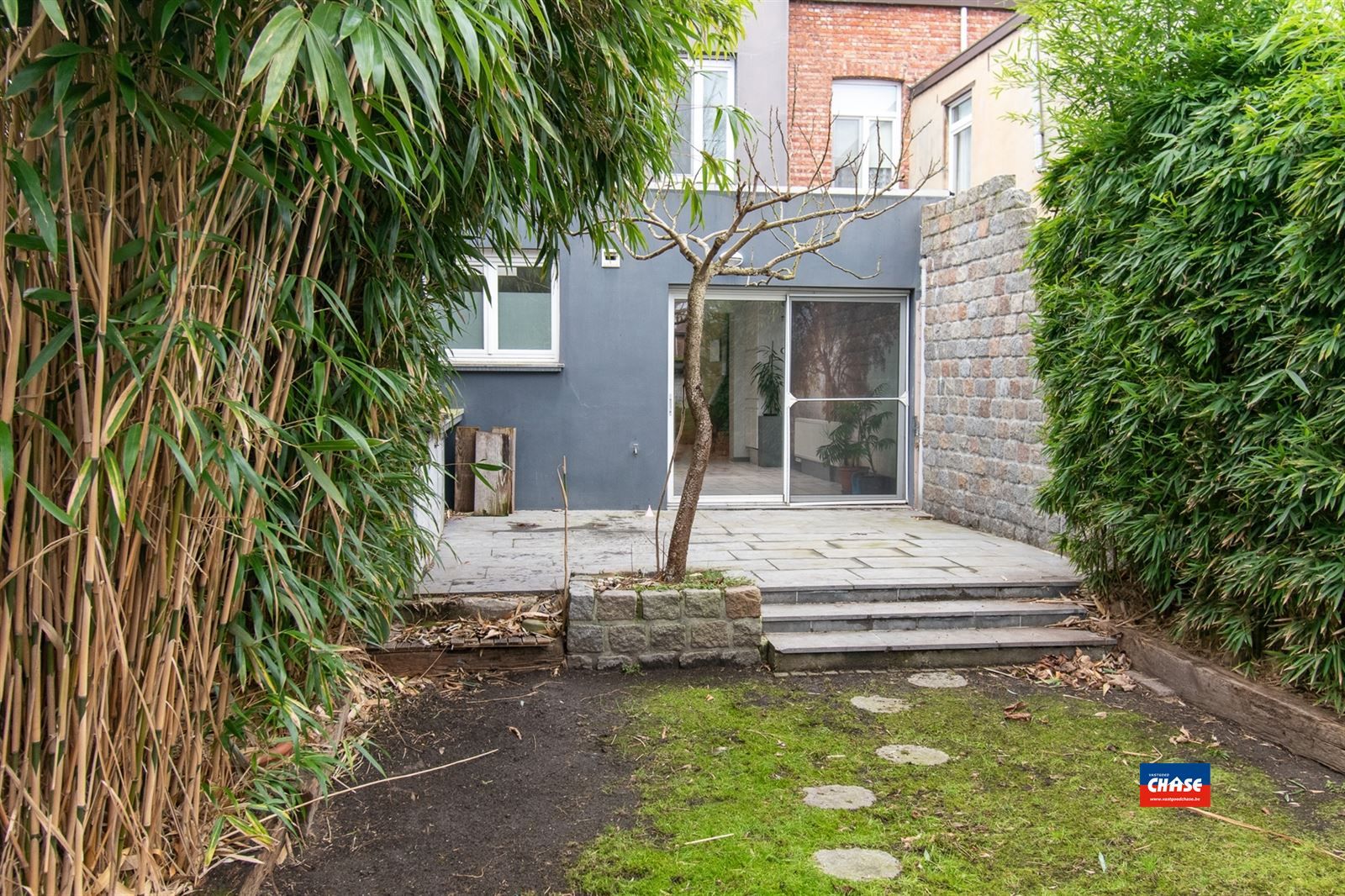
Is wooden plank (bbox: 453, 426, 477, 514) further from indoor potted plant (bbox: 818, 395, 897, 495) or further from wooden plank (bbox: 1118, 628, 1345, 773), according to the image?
wooden plank (bbox: 1118, 628, 1345, 773)

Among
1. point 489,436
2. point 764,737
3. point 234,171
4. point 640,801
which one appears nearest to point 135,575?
point 234,171

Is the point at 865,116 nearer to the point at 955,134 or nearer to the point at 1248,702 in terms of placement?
the point at 955,134

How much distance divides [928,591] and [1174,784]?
1875 millimetres

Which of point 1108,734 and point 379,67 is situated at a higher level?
point 379,67

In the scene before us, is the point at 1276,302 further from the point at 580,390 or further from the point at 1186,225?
the point at 580,390

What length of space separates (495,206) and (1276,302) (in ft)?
9.02

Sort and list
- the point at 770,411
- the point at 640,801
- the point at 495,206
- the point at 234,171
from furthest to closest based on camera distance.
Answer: the point at 770,411, the point at 495,206, the point at 640,801, the point at 234,171

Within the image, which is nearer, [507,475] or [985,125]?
[507,475]

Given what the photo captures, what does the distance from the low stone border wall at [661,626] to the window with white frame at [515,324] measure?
12.7ft

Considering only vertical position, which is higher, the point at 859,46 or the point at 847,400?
the point at 859,46

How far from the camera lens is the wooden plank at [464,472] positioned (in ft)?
24.0

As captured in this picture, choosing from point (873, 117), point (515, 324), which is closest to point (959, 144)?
point (873, 117)

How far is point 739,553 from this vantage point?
5.58 metres

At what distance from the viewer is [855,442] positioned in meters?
8.02
